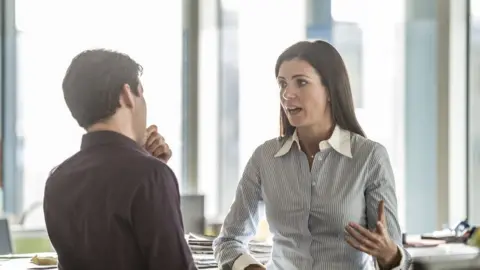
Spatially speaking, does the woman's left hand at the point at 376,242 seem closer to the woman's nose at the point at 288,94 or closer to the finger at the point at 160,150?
the woman's nose at the point at 288,94

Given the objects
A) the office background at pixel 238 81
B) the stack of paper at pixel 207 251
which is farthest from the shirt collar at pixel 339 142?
the office background at pixel 238 81

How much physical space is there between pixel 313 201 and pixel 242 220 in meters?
0.21

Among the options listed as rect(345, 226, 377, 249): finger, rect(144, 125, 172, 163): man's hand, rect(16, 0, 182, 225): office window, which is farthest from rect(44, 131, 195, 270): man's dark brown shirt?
rect(16, 0, 182, 225): office window

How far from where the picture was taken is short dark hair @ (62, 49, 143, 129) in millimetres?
1511

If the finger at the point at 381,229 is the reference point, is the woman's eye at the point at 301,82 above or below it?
above

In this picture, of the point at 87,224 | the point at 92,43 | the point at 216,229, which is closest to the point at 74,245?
the point at 87,224

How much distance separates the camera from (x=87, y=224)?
146 centimetres

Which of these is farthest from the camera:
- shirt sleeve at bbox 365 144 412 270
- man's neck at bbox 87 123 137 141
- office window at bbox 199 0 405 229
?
office window at bbox 199 0 405 229

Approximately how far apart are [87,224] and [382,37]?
13.7 feet

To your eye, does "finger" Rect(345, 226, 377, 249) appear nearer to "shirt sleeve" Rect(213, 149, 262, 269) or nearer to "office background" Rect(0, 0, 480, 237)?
"shirt sleeve" Rect(213, 149, 262, 269)

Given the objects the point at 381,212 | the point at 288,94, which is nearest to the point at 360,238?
the point at 381,212

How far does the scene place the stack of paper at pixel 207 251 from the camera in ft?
8.88

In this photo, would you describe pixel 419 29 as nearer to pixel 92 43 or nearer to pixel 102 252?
pixel 92 43

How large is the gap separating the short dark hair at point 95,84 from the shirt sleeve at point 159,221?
0.19 metres
